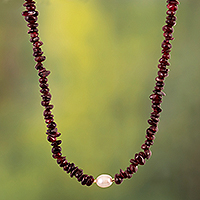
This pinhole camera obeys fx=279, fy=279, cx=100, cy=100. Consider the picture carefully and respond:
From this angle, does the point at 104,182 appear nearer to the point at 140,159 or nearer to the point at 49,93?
the point at 140,159

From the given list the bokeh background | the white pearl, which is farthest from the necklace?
the bokeh background

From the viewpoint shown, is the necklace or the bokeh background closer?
the necklace

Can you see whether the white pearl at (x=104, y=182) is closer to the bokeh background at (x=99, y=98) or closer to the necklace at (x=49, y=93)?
the necklace at (x=49, y=93)

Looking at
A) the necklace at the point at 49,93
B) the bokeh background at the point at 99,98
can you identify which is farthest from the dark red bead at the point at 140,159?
the bokeh background at the point at 99,98

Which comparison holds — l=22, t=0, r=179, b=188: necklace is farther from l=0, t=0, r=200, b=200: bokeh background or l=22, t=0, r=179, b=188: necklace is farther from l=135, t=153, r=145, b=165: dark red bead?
l=0, t=0, r=200, b=200: bokeh background

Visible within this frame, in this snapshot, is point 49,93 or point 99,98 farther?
point 99,98

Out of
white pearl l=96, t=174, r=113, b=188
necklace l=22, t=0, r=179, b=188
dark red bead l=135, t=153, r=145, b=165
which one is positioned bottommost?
white pearl l=96, t=174, r=113, b=188

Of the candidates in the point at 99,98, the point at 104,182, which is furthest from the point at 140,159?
the point at 99,98

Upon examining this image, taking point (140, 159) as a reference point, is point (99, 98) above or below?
above

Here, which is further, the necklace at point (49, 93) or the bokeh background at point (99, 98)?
the bokeh background at point (99, 98)

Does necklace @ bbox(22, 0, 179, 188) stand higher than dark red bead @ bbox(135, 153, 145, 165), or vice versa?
necklace @ bbox(22, 0, 179, 188)
